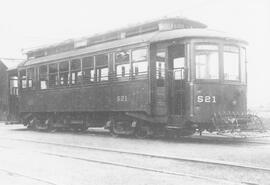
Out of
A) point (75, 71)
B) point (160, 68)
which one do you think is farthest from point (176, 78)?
point (75, 71)

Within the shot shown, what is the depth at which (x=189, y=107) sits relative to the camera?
462 inches

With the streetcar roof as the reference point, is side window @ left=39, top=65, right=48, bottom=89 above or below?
below

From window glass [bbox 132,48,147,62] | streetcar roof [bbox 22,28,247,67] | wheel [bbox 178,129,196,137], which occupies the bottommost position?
wheel [bbox 178,129,196,137]

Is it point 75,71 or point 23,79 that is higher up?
point 75,71

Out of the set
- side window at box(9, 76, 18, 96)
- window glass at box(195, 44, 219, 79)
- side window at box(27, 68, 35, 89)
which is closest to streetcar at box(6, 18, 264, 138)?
window glass at box(195, 44, 219, 79)

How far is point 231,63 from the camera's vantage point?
40.5 ft

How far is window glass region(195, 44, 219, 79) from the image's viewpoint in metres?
12.0

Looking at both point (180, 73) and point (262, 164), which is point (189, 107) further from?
point (262, 164)

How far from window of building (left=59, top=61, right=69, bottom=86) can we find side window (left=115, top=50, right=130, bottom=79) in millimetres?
3013

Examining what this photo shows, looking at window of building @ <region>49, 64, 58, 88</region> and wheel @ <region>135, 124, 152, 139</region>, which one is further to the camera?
window of building @ <region>49, 64, 58, 88</region>

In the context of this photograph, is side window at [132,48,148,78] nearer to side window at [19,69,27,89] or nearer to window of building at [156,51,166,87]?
window of building at [156,51,166,87]

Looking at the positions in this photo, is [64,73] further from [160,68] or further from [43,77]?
[160,68]

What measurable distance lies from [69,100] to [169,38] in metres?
5.24

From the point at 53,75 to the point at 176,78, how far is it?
6205 millimetres
